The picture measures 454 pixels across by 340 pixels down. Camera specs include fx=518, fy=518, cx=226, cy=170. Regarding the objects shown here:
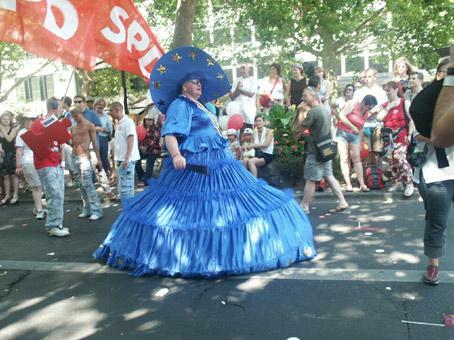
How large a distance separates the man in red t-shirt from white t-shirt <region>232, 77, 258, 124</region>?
4.26 m

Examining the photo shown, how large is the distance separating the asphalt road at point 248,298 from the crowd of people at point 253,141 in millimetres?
575

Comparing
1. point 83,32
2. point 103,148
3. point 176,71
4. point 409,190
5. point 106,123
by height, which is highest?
point 83,32

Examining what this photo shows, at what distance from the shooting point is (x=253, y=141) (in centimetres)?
907

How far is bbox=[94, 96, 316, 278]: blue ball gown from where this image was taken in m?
4.57

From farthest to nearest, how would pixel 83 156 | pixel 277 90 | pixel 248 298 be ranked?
pixel 277 90 → pixel 83 156 → pixel 248 298

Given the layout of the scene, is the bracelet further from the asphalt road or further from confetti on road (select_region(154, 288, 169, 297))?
confetti on road (select_region(154, 288, 169, 297))

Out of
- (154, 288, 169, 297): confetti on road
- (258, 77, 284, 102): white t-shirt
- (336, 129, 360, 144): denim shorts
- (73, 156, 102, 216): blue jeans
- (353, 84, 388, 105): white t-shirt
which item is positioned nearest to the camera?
(154, 288, 169, 297): confetti on road

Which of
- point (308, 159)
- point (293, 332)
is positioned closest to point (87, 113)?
point (308, 159)

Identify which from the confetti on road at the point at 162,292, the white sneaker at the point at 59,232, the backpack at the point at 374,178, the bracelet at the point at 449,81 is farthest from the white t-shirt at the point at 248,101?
the bracelet at the point at 449,81

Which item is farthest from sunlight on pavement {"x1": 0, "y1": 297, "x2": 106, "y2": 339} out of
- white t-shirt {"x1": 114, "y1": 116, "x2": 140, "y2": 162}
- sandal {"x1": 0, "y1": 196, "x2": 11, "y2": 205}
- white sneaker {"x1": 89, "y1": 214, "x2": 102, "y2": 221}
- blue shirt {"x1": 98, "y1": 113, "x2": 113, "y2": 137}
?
blue shirt {"x1": 98, "y1": 113, "x2": 113, "y2": 137}

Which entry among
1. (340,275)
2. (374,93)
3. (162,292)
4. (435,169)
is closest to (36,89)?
(374,93)

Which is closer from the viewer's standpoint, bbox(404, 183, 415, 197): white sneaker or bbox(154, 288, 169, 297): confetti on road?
bbox(154, 288, 169, 297): confetti on road

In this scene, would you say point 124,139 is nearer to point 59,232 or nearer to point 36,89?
point 59,232

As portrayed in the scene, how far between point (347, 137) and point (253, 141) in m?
1.62
